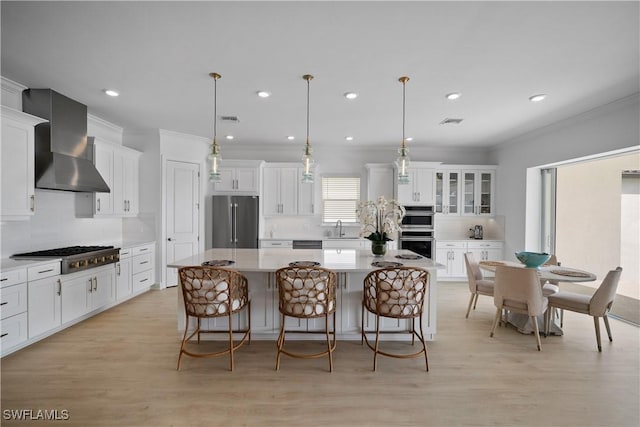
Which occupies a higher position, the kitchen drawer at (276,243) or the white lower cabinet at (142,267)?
the kitchen drawer at (276,243)

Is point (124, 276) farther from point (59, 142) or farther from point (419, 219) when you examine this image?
point (419, 219)

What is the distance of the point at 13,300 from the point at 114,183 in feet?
7.30

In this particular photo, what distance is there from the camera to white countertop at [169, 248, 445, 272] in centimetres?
280

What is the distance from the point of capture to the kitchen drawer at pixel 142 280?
4.64 metres

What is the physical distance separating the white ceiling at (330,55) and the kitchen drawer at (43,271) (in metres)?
1.99

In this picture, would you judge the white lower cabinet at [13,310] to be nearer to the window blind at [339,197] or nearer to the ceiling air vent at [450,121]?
the window blind at [339,197]

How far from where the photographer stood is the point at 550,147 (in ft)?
15.5

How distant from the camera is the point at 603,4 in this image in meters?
1.93

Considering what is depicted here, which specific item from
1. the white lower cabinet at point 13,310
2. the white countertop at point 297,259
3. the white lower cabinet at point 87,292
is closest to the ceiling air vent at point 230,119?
the white countertop at point 297,259

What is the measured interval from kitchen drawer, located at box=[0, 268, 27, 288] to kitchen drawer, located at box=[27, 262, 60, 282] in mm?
52

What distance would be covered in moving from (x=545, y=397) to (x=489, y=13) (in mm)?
2888

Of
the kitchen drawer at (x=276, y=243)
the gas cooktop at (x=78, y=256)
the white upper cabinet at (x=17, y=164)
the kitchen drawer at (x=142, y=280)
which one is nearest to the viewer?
the white upper cabinet at (x=17, y=164)

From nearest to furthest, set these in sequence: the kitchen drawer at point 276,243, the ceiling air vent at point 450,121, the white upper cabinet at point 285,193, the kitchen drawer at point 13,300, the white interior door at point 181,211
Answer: the kitchen drawer at point 13,300, the ceiling air vent at point 450,121, the white interior door at point 181,211, the kitchen drawer at point 276,243, the white upper cabinet at point 285,193

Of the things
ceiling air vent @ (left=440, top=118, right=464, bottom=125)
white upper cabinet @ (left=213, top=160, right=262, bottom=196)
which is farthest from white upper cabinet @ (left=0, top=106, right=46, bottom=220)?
ceiling air vent @ (left=440, top=118, right=464, bottom=125)
